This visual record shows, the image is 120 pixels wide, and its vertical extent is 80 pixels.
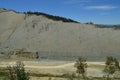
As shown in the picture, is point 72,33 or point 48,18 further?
point 48,18

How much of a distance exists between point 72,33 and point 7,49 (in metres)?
18.4

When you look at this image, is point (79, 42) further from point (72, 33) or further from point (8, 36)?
point (8, 36)

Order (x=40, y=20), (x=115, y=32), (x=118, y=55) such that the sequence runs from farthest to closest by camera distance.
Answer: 1. (x=40, y=20)
2. (x=115, y=32)
3. (x=118, y=55)

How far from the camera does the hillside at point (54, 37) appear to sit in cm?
9700

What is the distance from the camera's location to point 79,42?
101812 millimetres

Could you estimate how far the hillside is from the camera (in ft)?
318

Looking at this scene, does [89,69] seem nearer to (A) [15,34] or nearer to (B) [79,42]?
(B) [79,42]

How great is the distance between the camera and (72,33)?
10681 cm

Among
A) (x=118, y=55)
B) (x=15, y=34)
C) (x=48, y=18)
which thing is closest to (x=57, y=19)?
(x=48, y=18)

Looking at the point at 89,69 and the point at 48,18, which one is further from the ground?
the point at 48,18

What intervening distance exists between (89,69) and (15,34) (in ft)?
156

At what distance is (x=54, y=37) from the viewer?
349 ft

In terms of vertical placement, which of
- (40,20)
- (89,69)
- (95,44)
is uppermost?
(40,20)

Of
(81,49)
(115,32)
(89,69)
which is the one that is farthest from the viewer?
(115,32)
